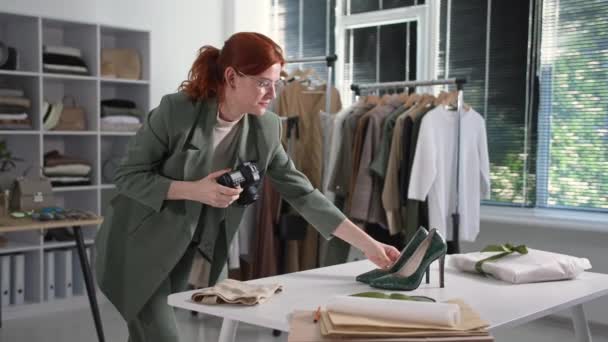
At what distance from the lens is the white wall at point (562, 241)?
418 centimetres

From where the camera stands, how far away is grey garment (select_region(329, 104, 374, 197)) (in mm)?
4211

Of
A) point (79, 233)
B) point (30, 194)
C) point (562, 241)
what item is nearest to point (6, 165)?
point (30, 194)

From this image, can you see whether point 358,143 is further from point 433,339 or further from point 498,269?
point 433,339

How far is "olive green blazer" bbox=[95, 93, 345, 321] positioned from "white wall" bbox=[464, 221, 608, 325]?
2.74m

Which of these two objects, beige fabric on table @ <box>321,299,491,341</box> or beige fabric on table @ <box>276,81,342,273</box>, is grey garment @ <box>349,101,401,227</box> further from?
beige fabric on table @ <box>321,299,491,341</box>

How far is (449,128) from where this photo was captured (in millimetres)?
3965

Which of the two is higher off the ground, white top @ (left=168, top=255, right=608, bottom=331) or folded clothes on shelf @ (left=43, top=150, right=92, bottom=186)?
folded clothes on shelf @ (left=43, top=150, right=92, bottom=186)

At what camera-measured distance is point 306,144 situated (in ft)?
14.9

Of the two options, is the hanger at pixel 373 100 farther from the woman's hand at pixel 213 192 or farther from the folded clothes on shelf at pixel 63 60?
the woman's hand at pixel 213 192

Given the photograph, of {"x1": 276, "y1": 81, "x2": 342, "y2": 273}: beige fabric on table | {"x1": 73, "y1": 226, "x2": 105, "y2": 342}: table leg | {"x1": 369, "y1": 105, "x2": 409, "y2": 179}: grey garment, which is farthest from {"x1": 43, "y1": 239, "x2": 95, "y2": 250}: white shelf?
{"x1": 369, "y1": 105, "x2": 409, "y2": 179}: grey garment

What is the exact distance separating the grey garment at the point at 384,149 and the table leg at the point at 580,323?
1.71 meters

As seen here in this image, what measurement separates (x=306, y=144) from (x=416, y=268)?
8.27ft

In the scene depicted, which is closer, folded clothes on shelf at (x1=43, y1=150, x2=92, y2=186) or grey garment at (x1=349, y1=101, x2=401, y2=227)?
grey garment at (x1=349, y1=101, x2=401, y2=227)

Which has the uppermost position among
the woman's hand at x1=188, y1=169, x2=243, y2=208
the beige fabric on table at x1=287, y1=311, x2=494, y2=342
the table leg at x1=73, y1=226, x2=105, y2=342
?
the woman's hand at x1=188, y1=169, x2=243, y2=208
